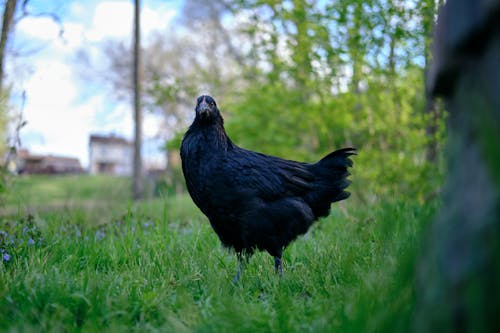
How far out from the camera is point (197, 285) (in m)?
3.00

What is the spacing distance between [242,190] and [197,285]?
35.4 inches

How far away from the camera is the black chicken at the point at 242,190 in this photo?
3539 mm

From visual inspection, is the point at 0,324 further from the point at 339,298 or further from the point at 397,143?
the point at 397,143

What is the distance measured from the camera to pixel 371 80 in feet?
23.1

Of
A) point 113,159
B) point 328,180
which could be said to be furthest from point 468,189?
point 113,159

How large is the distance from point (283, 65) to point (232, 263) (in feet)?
15.1

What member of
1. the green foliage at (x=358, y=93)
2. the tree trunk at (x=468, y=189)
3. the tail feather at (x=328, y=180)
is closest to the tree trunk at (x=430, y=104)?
the green foliage at (x=358, y=93)

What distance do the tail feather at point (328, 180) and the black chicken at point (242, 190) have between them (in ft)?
0.44

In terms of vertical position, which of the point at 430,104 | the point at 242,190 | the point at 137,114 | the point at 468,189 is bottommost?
the point at 242,190

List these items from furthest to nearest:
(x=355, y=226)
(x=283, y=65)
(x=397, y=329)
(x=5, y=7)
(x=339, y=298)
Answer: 1. (x=283, y=65)
2. (x=5, y=7)
3. (x=355, y=226)
4. (x=339, y=298)
5. (x=397, y=329)

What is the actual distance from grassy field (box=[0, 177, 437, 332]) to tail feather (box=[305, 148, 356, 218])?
368 mm

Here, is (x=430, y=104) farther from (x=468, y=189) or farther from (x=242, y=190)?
(x=468, y=189)

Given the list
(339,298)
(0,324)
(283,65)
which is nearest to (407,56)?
(283,65)

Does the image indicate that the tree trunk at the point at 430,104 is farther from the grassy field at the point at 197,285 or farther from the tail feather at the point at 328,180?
the grassy field at the point at 197,285
